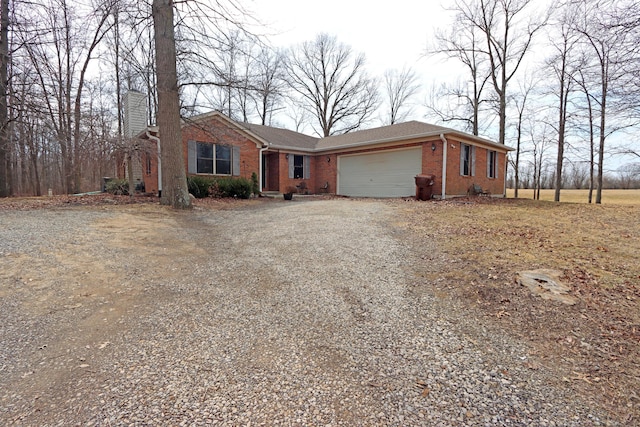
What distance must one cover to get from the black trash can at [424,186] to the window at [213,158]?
780cm

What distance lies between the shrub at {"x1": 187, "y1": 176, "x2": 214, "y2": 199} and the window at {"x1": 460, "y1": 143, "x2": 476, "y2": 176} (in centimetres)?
1027

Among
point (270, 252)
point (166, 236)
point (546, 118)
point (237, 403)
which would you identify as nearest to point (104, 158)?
point (166, 236)

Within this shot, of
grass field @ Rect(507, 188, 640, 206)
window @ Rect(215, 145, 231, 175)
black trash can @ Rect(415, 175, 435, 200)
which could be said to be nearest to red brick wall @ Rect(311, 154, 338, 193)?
window @ Rect(215, 145, 231, 175)

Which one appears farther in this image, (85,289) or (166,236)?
(166,236)

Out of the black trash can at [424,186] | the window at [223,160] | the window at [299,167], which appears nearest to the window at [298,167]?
the window at [299,167]

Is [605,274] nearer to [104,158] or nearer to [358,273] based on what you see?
[358,273]

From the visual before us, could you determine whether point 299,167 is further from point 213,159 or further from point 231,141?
point 213,159

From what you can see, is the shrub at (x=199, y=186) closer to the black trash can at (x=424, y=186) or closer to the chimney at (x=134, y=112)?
the chimney at (x=134, y=112)

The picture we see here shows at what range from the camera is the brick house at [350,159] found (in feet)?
42.7

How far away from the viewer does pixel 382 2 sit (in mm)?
9734

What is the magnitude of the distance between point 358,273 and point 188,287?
78.4 inches

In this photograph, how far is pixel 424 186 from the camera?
12211 millimetres

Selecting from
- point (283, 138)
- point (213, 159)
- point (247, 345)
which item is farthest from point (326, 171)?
point (247, 345)

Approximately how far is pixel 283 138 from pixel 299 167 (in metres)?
2.02
